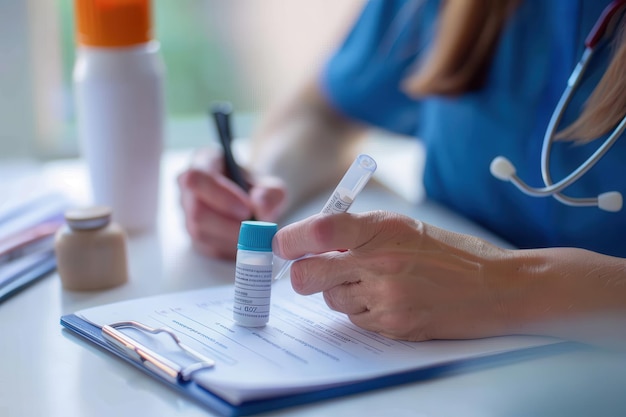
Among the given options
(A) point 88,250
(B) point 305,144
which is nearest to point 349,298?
(A) point 88,250

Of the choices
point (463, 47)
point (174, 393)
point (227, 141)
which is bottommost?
point (174, 393)

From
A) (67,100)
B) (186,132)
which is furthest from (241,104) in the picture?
(67,100)

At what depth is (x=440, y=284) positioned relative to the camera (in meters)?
0.64

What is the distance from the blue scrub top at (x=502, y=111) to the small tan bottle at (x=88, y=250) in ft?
1.61

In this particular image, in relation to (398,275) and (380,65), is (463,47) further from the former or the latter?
(398,275)

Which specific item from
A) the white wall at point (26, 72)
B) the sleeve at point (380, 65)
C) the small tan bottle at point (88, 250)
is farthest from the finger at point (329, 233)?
the white wall at point (26, 72)

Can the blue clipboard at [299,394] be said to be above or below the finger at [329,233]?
below

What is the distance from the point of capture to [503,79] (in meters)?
0.98

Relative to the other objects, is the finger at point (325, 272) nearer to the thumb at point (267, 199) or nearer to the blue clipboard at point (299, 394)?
the blue clipboard at point (299, 394)

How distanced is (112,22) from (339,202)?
1.38 ft

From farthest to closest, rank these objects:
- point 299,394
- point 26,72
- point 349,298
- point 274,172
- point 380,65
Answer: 1. point 26,72
2. point 380,65
3. point 274,172
4. point 349,298
5. point 299,394

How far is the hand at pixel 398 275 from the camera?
0.63 meters

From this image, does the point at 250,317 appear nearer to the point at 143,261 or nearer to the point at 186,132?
the point at 143,261

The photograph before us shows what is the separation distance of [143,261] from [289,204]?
0.89 ft
